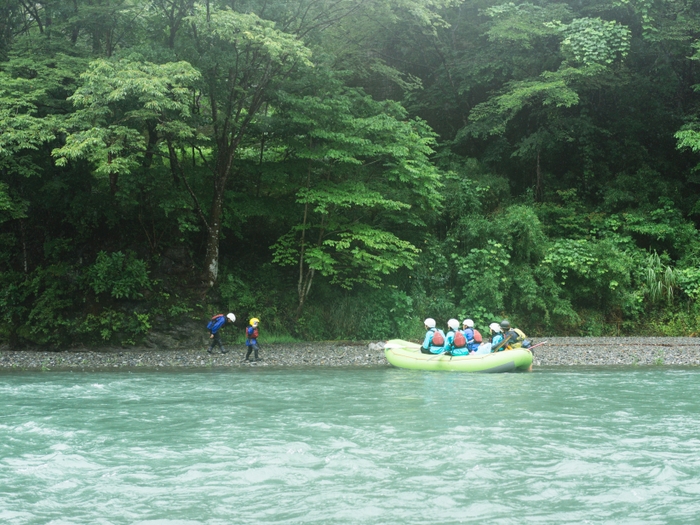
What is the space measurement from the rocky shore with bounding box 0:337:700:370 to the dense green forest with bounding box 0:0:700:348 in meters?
0.93

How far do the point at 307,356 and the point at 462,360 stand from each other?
3.70 metres

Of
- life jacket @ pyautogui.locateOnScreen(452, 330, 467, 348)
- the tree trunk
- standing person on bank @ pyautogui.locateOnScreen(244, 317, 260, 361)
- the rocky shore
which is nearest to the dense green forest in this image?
the tree trunk

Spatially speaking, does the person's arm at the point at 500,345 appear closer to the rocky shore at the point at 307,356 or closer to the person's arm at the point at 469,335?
the person's arm at the point at 469,335

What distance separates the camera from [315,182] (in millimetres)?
16812

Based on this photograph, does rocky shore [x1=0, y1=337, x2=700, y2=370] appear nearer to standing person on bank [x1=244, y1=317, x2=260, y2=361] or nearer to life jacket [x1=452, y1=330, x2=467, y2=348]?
standing person on bank [x1=244, y1=317, x2=260, y2=361]

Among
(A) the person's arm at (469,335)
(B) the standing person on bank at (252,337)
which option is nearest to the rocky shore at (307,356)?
(B) the standing person on bank at (252,337)

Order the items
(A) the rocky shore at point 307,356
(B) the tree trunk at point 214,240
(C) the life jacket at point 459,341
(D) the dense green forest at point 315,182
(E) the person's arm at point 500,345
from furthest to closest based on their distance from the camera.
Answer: (B) the tree trunk at point 214,240
(D) the dense green forest at point 315,182
(A) the rocky shore at point 307,356
(E) the person's arm at point 500,345
(C) the life jacket at point 459,341

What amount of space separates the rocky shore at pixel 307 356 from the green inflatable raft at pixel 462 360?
1.97 feet

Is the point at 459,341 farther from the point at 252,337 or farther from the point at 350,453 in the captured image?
the point at 350,453

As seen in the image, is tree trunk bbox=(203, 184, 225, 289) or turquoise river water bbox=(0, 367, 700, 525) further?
tree trunk bbox=(203, 184, 225, 289)

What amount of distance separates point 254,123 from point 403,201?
4.50 m

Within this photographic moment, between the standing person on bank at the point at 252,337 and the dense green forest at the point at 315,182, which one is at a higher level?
the dense green forest at the point at 315,182

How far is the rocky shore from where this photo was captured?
44.8 feet

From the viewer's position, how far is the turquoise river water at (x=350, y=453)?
5.21 metres
